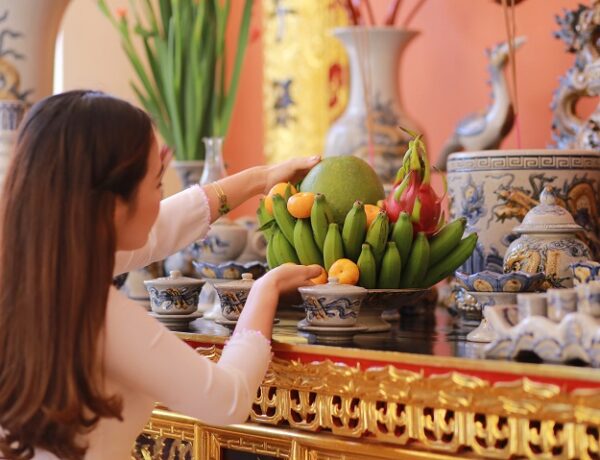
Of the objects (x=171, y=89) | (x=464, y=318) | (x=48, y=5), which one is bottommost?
(x=464, y=318)

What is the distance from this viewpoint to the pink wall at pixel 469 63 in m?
2.62

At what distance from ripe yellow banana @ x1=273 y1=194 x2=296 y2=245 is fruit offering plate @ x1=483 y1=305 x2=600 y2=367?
0.42 meters

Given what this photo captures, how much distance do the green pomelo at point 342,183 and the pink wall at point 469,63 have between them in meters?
0.99

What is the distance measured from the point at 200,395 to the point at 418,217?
1.59 feet

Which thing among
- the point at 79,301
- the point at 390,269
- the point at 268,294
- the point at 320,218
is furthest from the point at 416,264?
the point at 79,301

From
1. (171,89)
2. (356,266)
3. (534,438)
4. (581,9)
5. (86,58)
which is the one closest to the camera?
(534,438)

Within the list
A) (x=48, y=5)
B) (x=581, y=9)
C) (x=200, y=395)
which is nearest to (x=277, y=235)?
(x=200, y=395)

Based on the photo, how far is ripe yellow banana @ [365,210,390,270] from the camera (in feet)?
5.19

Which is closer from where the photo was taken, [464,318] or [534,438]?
[534,438]

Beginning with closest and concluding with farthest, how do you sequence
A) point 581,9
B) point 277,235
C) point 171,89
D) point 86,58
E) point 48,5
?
point 277,235, point 581,9, point 48,5, point 171,89, point 86,58

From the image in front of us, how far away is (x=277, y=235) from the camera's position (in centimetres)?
168

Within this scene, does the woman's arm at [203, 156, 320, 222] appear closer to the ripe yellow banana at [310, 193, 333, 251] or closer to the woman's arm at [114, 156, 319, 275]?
the woman's arm at [114, 156, 319, 275]

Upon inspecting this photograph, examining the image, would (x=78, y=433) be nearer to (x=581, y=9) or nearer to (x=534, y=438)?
(x=534, y=438)

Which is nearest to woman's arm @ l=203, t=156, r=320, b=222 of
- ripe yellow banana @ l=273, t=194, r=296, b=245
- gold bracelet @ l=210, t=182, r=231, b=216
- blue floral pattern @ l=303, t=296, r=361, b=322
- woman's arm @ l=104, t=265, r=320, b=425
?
gold bracelet @ l=210, t=182, r=231, b=216
